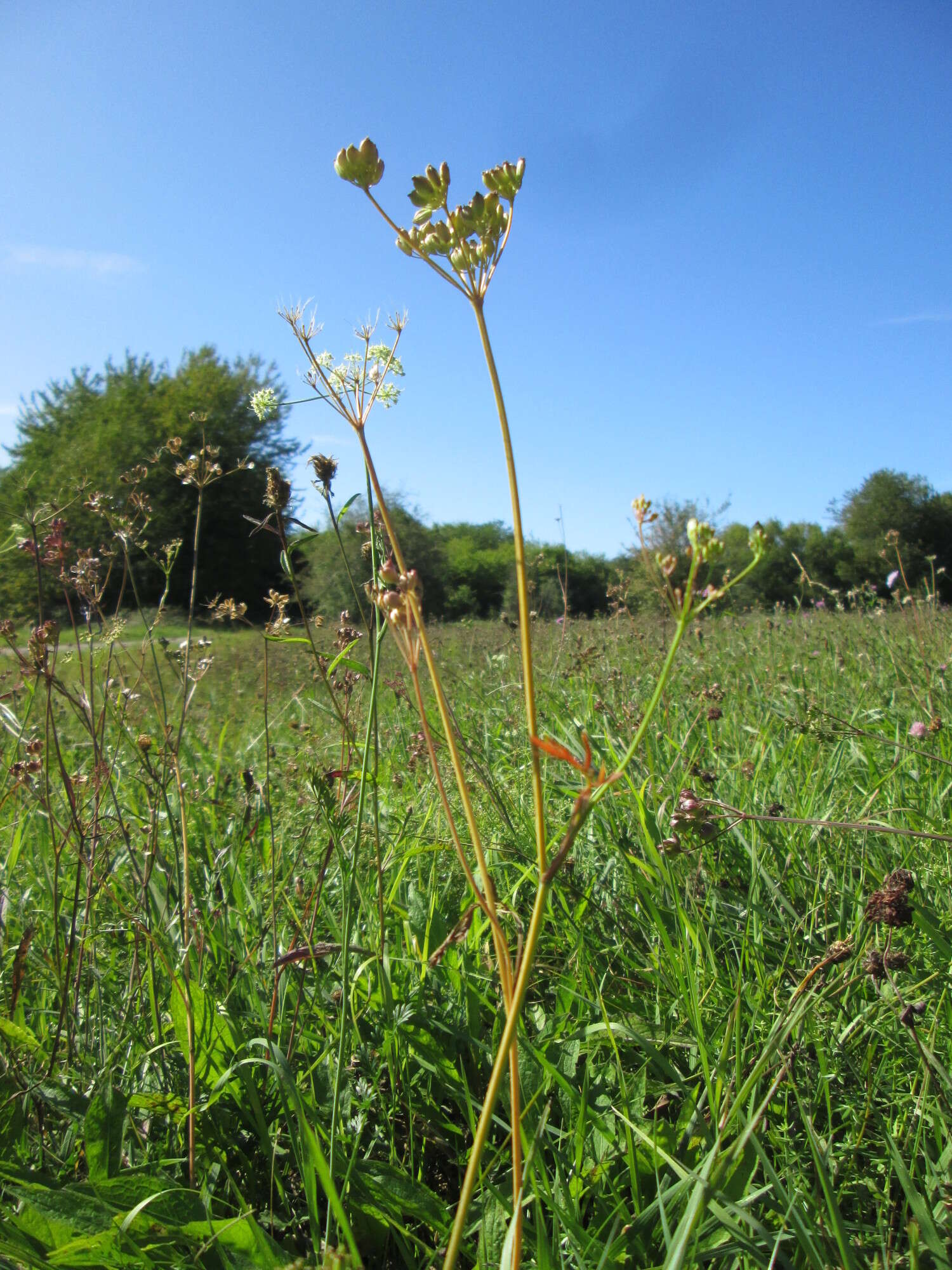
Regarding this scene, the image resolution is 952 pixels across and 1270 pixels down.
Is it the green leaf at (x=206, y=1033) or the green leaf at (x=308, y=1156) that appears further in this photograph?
the green leaf at (x=206, y=1033)

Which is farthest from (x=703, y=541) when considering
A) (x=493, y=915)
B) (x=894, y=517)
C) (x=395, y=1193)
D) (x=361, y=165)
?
(x=894, y=517)

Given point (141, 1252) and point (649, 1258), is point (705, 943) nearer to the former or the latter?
point (649, 1258)

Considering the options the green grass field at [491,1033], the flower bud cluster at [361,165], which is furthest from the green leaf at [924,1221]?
the flower bud cluster at [361,165]

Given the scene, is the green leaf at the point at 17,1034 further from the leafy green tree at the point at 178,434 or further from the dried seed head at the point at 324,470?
the leafy green tree at the point at 178,434

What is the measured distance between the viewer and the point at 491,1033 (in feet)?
4.27

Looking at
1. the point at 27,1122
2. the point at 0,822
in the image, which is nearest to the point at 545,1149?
the point at 27,1122

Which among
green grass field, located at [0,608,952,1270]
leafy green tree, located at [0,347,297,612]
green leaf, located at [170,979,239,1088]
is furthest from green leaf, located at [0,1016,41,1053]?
leafy green tree, located at [0,347,297,612]

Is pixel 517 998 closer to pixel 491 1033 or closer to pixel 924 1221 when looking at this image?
pixel 924 1221

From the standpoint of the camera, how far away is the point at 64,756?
3467 millimetres

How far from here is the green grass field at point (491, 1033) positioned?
2.96ft

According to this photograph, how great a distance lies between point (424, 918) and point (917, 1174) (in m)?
0.94

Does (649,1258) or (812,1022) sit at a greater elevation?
(812,1022)

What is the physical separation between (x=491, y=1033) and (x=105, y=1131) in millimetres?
603

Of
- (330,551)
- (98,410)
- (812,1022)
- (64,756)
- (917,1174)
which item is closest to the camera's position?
(917,1174)
